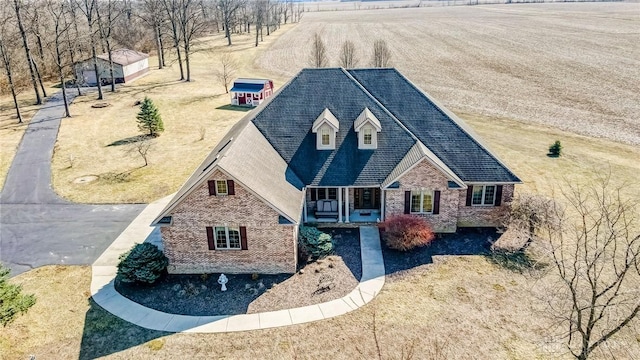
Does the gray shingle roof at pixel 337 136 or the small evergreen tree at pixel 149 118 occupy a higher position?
the gray shingle roof at pixel 337 136

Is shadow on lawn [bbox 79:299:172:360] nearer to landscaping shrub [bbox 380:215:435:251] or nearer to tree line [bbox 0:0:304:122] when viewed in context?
landscaping shrub [bbox 380:215:435:251]

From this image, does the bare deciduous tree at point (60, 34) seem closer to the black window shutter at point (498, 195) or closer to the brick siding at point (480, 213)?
the brick siding at point (480, 213)

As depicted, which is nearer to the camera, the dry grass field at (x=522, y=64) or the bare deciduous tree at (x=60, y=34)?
the bare deciduous tree at (x=60, y=34)

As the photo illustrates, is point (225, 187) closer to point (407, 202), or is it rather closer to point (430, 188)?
point (407, 202)

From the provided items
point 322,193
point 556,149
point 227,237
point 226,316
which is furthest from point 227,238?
point 556,149

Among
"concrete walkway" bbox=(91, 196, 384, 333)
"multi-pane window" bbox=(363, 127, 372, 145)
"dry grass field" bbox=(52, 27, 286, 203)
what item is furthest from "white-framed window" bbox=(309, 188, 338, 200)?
"dry grass field" bbox=(52, 27, 286, 203)

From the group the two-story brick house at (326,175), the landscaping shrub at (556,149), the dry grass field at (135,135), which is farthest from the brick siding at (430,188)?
the landscaping shrub at (556,149)
